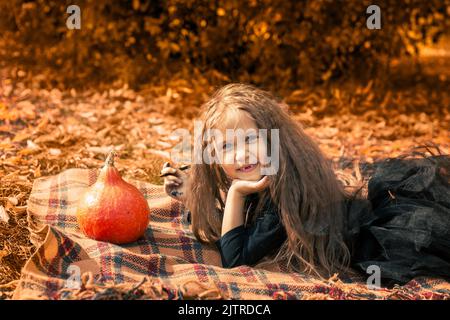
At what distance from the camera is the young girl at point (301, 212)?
2701mm

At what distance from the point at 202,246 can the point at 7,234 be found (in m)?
0.90

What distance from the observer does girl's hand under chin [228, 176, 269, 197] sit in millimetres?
2684

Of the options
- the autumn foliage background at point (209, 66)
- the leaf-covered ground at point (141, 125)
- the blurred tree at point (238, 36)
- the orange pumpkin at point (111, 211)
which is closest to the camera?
the orange pumpkin at point (111, 211)

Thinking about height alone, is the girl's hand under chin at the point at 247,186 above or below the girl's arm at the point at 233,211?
above

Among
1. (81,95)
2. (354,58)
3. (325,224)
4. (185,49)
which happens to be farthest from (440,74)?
(325,224)

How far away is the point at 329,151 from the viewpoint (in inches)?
190

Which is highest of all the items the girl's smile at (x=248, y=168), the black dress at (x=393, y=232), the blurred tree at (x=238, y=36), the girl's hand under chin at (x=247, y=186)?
the blurred tree at (x=238, y=36)

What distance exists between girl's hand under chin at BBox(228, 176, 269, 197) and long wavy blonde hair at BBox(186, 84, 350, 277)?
0.13 feet

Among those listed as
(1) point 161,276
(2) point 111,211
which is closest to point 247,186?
(1) point 161,276

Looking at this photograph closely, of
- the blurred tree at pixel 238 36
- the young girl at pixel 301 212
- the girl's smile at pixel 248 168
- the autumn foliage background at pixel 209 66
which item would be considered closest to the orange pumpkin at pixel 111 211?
the young girl at pixel 301 212

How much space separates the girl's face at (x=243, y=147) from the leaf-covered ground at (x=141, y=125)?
97 centimetres
